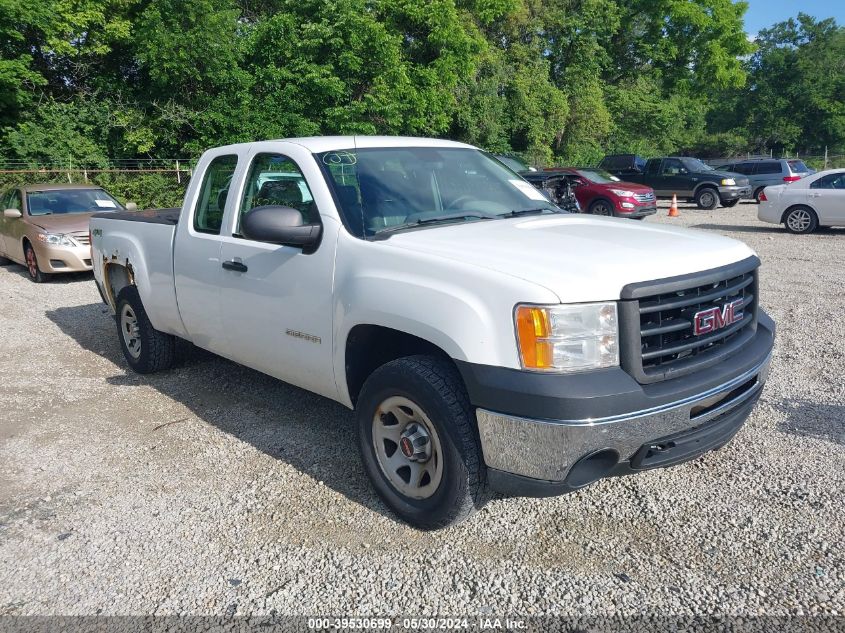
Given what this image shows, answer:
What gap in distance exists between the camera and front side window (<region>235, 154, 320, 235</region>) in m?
4.00

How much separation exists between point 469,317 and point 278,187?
1914 millimetres

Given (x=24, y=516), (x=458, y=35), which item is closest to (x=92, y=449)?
(x=24, y=516)

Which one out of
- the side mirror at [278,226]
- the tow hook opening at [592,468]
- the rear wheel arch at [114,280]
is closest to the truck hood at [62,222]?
the rear wheel arch at [114,280]

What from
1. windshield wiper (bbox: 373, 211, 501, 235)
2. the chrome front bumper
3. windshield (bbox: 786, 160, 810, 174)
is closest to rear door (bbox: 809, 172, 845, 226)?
windshield (bbox: 786, 160, 810, 174)

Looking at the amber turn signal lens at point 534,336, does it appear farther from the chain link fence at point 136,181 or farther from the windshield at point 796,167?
the windshield at point 796,167

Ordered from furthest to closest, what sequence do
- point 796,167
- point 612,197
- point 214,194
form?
point 796,167 < point 612,197 < point 214,194

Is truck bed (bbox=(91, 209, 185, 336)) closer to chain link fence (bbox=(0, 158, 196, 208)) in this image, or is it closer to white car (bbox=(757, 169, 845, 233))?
white car (bbox=(757, 169, 845, 233))

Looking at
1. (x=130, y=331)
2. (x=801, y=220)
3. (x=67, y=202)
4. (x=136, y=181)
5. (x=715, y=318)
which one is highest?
(x=136, y=181)

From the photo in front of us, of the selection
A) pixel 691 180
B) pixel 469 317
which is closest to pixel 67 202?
pixel 469 317

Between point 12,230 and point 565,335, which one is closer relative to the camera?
point 565,335

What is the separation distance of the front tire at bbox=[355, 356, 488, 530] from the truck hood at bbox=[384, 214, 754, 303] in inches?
22.3

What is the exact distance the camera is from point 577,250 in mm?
3217

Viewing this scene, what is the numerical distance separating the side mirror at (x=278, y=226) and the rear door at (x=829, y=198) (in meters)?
14.4

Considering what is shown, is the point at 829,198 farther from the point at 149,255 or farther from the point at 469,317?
the point at 469,317
